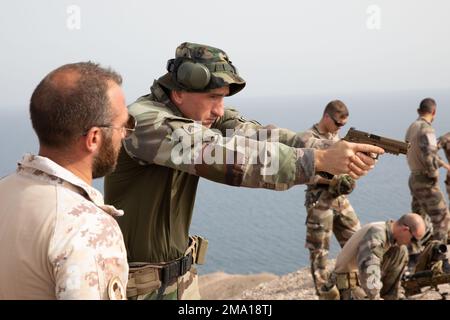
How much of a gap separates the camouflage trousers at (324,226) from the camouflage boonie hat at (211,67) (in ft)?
14.2

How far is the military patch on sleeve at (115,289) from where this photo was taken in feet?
6.31

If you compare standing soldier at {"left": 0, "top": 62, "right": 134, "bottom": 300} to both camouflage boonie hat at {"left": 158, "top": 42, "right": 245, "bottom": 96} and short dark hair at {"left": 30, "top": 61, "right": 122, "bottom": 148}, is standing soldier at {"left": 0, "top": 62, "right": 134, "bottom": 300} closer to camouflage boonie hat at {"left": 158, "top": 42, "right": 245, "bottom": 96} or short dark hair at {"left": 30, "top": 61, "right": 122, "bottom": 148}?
short dark hair at {"left": 30, "top": 61, "right": 122, "bottom": 148}

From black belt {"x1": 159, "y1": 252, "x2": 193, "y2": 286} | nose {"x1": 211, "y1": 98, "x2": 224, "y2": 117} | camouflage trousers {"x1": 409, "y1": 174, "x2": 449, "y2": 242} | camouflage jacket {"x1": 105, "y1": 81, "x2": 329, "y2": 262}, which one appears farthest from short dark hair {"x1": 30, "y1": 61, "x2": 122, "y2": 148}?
camouflage trousers {"x1": 409, "y1": 174, "x2": 449, "y2": 242}

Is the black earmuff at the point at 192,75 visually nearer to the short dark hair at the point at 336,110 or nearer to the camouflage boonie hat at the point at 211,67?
the camouflage boonie hat at the point at 211,67

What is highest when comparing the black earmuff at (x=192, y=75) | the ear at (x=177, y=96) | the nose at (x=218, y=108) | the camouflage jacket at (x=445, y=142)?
the black earmuff at (x=192, y=75)

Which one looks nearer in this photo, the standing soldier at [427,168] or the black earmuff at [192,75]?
the black earmuff at [192,75]

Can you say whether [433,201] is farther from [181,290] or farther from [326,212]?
[181,290]

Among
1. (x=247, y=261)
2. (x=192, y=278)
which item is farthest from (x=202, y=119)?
(x=247, y=261)

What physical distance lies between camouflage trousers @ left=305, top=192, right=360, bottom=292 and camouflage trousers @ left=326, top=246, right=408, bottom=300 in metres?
0.32

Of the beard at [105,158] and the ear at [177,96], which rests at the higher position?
the ear at [177,96]

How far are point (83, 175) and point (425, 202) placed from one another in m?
8.34

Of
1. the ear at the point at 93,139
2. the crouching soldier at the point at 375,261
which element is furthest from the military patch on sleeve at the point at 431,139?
the ear at the point at 93,139

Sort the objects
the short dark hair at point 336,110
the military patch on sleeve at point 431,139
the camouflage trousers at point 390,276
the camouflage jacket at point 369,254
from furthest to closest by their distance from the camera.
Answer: the military patch on sleeve at point 431,139 < the short dark hair at point 336,110 < the camouflage trousers at point 390,276 < the camouflage jacket at point 369,254
